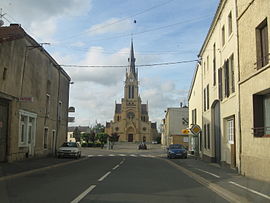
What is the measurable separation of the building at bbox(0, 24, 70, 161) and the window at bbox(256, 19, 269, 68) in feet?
41.2

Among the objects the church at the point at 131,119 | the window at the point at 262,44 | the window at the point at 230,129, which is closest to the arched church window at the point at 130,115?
the church at the point at 131,119

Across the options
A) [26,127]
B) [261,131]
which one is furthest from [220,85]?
[26,127]

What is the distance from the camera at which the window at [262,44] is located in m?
13.9

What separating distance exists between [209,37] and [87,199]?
2094 centimetres

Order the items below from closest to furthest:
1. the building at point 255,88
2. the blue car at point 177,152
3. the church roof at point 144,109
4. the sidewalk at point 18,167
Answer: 1. the building at point 255,88
2. the sidewalk at point 18,167
3. the blue car at point 177,152
4. the church roof at point 144,109

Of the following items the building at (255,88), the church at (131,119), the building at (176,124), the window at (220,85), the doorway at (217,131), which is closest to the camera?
the building at (255,88)

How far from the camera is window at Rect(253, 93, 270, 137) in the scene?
14.1m

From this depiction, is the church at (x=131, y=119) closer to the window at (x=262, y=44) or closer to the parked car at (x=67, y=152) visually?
the parked car at (x=67, y=152)

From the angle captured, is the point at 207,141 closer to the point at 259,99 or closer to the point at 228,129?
the point at 228,129

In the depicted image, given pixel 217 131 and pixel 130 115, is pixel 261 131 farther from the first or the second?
pixel 130 115

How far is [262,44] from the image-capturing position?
14.3m

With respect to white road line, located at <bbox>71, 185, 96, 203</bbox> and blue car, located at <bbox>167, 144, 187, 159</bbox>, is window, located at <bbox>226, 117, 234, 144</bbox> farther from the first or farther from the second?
blue car, located at <bbox>167, 144, 187, 159</bbox>

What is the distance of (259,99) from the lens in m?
14.5

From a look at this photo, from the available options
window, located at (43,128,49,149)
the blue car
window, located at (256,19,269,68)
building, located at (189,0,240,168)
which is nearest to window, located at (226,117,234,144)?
building, located at (189,0,240,168)
